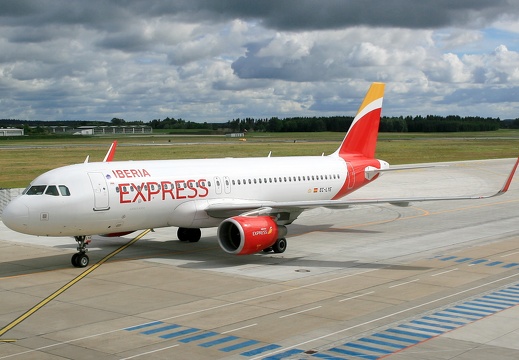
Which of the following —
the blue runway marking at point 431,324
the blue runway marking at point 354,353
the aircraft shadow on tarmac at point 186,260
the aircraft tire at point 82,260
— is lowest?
the blue runway marking at point 354,353

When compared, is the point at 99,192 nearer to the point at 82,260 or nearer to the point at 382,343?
the point at 82,260

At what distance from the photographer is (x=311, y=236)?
1411 inches

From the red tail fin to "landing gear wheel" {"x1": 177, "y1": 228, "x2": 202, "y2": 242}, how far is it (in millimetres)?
10656

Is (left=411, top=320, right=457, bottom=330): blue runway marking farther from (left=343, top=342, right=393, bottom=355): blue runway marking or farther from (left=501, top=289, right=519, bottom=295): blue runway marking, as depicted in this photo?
(left=501, top=289, right=519, bottom=295): blue runway marking

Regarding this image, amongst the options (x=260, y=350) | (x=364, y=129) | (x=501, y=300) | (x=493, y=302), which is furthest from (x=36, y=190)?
(x=364, y=129)

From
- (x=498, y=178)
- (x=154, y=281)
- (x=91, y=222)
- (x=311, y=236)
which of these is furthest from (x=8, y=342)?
(x=498, y=178)

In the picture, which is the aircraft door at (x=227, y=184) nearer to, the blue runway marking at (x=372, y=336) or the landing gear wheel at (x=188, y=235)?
the landing gear wheel at (x=188, y=235)

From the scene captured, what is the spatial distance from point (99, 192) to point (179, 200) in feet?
12.7

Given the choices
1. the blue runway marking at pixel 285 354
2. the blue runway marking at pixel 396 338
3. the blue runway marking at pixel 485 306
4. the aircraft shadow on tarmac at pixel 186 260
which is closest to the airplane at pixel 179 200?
the aircraft shadow on tarmac at pixel 186 260

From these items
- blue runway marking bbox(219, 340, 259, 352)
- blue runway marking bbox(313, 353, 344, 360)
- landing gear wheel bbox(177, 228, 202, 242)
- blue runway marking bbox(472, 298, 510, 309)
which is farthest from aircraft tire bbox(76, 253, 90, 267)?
blue runway marking bbox(472, 298, 510, 309)

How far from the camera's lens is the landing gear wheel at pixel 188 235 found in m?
33.8

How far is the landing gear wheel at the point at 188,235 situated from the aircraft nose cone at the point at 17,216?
9.55 meters

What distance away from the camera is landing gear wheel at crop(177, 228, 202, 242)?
33.8 m

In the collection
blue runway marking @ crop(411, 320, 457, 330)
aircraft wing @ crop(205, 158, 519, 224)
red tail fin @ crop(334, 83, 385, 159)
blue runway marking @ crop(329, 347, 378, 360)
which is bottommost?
blue runway marking @ crop(329, 347, 378, 360)
